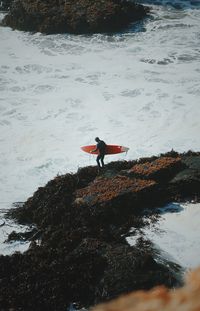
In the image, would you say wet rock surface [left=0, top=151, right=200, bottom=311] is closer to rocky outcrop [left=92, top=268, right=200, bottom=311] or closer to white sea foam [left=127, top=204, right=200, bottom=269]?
white sea foam [left=127, top=204, right=200, bottom=269]

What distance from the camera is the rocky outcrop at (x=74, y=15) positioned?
29.8 m

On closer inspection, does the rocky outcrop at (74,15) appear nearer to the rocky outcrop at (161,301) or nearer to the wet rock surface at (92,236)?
the wet rock surface at (92,236)

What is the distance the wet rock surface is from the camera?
23.9 ft

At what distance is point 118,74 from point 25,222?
48.8 feet

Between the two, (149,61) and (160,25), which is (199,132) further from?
(160,25)

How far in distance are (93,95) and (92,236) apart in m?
13.7

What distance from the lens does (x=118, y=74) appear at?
23.7 metres

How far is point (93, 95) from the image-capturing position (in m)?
21.8

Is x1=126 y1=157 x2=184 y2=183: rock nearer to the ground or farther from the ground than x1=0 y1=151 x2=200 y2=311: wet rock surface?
farther from the ground

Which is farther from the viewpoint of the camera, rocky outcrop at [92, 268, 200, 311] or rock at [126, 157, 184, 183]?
rock at [126, 157, 184, 183]

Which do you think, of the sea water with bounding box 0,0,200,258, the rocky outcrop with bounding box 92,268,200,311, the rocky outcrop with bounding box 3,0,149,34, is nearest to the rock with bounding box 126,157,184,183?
the sea water with bounding box 0,0,200,258

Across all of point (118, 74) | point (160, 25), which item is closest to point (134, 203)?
point (118, 74)

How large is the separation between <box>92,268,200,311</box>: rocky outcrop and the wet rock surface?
592cm

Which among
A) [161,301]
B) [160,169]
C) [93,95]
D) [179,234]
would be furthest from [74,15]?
[161,301]
